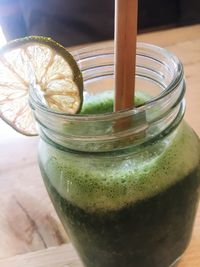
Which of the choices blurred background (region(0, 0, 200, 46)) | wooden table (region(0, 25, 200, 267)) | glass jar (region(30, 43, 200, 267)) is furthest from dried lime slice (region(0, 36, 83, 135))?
blurred background (region(0, 0, 200, 46))

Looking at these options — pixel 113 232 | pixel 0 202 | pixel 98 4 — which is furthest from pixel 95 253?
pixel 98 4

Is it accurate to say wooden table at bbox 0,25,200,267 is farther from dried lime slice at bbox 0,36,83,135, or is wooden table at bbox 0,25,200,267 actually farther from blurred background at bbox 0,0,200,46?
blurred background at bbox 0,0,200,46

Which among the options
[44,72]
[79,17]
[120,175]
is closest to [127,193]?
[120,175]

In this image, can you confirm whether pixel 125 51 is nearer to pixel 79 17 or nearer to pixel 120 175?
pixel 120 175

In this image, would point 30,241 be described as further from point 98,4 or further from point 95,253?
point 98,4

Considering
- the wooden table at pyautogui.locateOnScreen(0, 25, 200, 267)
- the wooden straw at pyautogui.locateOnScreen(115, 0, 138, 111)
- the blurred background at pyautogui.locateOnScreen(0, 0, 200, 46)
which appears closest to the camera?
the wooden straw at pyautogui.locateOnScreen(115, 0, 138, 111)

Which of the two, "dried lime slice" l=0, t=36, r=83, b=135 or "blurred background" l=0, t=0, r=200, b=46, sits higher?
"dried lime slice" l=0, t=36, r=83, b=135

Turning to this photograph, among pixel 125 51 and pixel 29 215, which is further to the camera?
pixel 29 215
